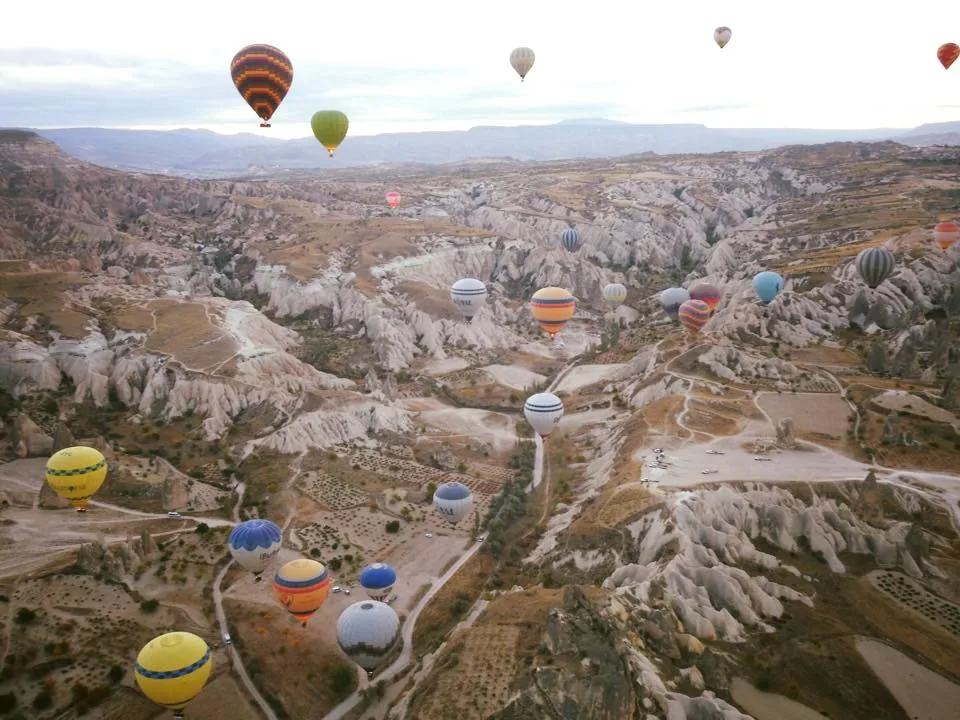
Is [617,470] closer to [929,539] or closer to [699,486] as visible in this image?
[699,486]

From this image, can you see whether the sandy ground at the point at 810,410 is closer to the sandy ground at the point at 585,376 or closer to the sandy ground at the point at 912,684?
the sandy ground at the point at 585,376

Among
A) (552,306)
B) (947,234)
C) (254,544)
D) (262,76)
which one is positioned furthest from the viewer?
(947,234)

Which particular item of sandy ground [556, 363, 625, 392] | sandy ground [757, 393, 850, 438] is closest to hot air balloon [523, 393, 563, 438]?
sandy ground [757, 393, 850, 438]

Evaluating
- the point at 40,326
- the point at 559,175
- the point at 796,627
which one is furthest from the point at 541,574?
the point at 559,175

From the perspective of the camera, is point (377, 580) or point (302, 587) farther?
point (377, 580)

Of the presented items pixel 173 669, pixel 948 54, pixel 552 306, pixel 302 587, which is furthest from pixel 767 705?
pixel 948 54

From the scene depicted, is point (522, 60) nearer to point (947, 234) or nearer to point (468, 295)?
point (468, 295)

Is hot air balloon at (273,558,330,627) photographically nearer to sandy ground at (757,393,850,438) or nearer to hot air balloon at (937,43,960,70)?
sandy ground at (757,393,850,438)

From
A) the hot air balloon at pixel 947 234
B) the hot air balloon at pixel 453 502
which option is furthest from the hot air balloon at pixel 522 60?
the hot air balloon at pixel 947 234
